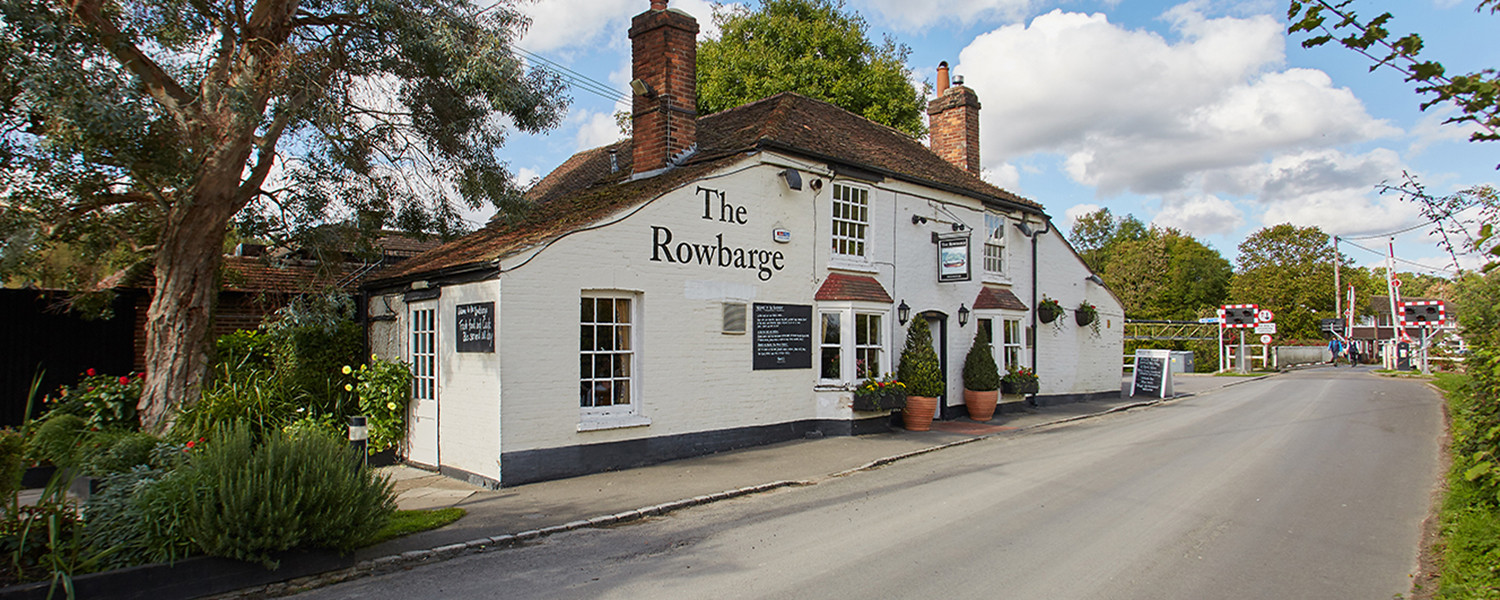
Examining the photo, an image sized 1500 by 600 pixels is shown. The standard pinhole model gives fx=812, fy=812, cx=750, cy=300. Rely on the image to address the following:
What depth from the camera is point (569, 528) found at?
7.86 meters

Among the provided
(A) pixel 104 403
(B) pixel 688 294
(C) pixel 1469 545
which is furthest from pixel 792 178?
(A) pixel 104 403

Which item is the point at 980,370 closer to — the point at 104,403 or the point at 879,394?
the point at 879,394

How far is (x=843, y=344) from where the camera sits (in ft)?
45.9

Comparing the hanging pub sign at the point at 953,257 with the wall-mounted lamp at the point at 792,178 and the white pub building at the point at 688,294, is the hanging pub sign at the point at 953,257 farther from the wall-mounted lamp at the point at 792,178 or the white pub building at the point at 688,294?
the wall-mounted lamp at the point at 792,178

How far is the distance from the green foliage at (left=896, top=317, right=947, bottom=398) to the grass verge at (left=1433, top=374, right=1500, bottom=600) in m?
7.47

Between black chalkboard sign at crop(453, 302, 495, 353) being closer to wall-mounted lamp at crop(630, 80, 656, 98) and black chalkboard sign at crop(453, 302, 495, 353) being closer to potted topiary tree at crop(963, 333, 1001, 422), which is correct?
wall-mounted lamp at crop(630, 80, 656, 98)

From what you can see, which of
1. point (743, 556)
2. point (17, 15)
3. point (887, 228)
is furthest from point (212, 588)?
point (887, 228)

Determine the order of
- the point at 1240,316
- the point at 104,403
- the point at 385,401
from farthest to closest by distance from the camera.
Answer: the point at 1240,316 < the point at 385,401 < the point at 104,403

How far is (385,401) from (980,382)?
1092 cm

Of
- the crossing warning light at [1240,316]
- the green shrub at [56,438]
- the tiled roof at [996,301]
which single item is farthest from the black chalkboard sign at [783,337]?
the crossing warning light at [1240,316]

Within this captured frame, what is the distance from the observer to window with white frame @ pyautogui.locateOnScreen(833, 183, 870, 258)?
14.6 metres

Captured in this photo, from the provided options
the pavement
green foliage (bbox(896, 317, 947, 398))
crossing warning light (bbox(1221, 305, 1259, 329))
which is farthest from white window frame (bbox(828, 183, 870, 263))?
crossing warning light (bbox(1221, 305, 1259, 329))

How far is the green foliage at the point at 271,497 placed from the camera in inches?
228

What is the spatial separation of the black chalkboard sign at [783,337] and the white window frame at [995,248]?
20.4 ft
